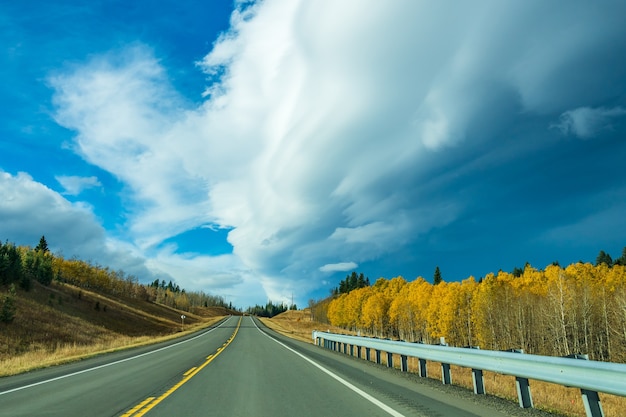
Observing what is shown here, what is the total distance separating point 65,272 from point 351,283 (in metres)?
105

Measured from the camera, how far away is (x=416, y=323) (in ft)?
300

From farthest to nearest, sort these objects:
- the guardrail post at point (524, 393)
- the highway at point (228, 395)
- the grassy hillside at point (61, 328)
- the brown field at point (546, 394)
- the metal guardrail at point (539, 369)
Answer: the grassy hillside at point (61, 328)
the brown field at point (546, 394)
the guardrail post at point (524, 393)
the highway at point (228, 395)
the metal guardrail at point (539, 369)

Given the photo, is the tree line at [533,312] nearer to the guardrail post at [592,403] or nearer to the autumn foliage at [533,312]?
the autumn foliage at [533,312]

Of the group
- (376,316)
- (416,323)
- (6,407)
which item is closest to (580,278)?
(416,323)

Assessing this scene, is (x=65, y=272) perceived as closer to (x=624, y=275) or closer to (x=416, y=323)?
(x=416, y=323)

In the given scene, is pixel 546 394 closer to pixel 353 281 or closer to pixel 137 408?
pixel 137 408

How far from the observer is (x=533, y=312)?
211 ft

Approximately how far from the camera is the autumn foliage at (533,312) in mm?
55125

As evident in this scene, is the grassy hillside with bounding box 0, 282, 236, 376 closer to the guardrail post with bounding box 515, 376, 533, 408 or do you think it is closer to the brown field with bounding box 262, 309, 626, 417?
the brown field with bounding box 262, 309, 626, 417

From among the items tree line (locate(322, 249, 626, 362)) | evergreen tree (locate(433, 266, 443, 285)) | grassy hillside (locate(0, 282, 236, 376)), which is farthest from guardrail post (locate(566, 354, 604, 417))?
evergreen tree (locate(433, 266, 443, 285))

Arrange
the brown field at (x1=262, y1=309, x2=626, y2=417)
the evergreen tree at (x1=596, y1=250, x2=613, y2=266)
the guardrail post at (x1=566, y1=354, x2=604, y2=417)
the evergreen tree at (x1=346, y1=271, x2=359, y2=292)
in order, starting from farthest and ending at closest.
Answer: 1. the evergreen tree at (x1=346, y1=271, x2=359, y2=292)
2. the evergreen tree at (x1=596, y1=250, x2=613, y2=266)
3. the brown field at (x1=262, y1=309, x2=626, y2=417)
4. the guardrail post at (x1=566, y1=354, x2=604, y2=417)

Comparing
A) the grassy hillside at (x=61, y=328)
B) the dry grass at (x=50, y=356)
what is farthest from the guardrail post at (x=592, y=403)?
the grassy hillside at (x=61, y=328)

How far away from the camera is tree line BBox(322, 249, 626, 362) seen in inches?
2170

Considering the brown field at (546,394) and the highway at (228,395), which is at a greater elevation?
the highway at (228,395)
